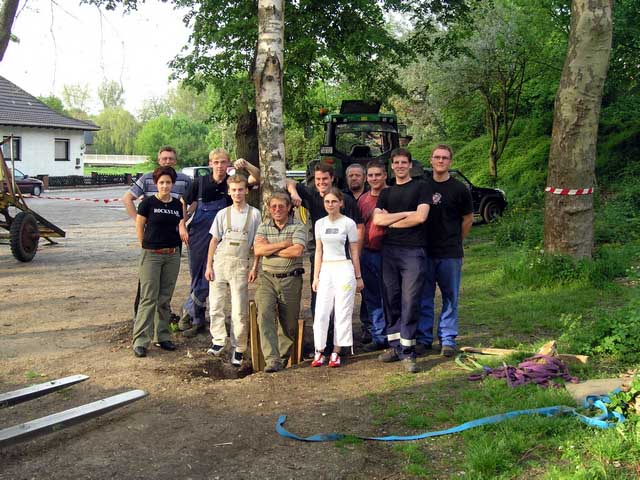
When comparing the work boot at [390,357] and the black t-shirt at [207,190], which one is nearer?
the work boot at [390,357]

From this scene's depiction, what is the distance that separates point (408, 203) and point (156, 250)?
2554 millimetres

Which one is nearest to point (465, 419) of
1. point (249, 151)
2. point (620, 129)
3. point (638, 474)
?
point (638, 474)

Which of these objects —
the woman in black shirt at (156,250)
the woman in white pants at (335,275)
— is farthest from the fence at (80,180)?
the woman in white pants at (335,275)

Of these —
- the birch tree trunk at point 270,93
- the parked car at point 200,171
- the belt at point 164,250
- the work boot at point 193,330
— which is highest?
the birch tree trunk at point 270,93

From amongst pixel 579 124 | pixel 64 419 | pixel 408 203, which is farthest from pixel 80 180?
pixel 64 419

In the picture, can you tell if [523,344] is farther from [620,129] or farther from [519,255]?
[620,129]

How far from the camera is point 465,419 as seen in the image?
16.1 ft

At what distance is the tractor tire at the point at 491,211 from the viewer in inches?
742

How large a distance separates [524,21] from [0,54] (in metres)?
17.1

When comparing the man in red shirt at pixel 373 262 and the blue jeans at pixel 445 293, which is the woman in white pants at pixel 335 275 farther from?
the blue jeans at pixel 445 293

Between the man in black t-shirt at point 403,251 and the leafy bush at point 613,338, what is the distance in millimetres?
1559

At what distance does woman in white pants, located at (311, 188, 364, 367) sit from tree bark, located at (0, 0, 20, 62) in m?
6.67

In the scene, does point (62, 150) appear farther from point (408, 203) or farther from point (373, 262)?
point (408, 203)

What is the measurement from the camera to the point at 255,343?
686 cm
